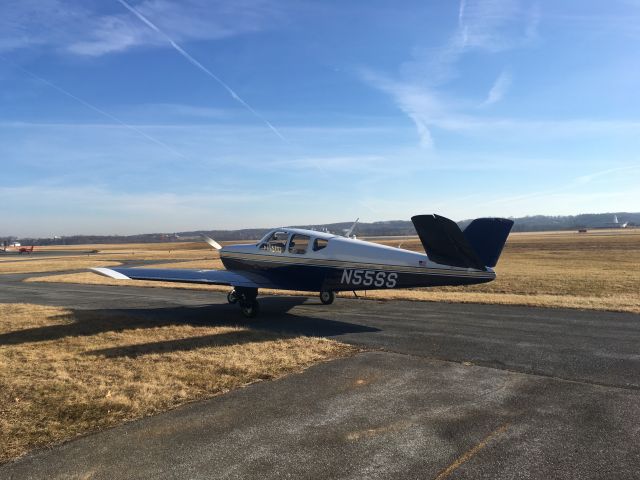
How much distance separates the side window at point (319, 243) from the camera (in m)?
14.2

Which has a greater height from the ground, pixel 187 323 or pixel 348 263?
pixel 348 263

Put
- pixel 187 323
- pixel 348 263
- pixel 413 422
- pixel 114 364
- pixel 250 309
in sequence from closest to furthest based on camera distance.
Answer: pixel 413 422, pixel 114 364, pixel 187 323, pixel 348 263, pixel 250 309

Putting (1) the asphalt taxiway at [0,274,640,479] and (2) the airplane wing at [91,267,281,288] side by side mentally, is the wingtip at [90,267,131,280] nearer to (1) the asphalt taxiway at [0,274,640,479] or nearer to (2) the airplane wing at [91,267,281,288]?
(2) the airplane wing at [91,267,281,288]

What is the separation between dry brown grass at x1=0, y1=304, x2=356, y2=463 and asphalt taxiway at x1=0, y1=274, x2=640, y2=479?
0.40 meters

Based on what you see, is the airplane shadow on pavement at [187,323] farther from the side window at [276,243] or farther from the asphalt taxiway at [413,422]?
the side window at [276,243]

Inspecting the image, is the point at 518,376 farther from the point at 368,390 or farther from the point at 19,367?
the point at 19,367

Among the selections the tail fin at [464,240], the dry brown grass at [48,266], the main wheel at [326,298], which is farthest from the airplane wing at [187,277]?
the dry brown grass at [48,266]

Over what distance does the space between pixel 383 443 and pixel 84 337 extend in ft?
28.9

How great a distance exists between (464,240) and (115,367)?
8529 mm

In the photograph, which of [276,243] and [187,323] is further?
[276,243]

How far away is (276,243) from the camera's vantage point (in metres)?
15.3

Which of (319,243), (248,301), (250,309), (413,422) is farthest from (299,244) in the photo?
(413,422)

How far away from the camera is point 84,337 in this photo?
36.2ft

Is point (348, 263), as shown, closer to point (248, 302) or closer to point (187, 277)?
point (248, 302)
